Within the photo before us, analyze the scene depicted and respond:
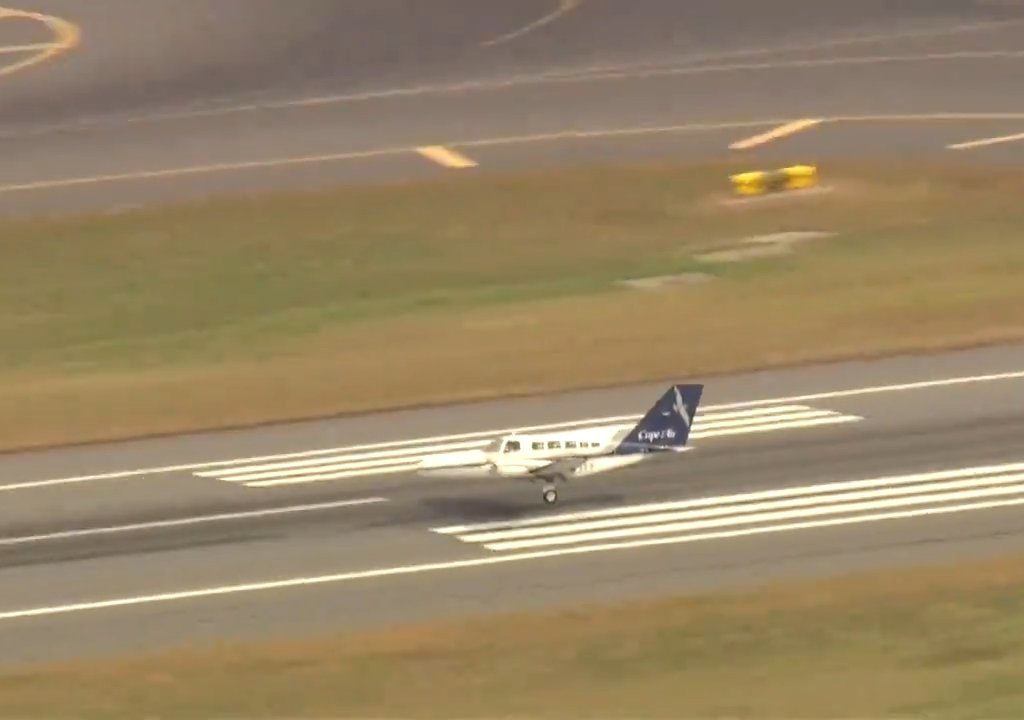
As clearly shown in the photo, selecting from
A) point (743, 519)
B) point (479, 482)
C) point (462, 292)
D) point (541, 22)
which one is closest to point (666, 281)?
point (462, 292)

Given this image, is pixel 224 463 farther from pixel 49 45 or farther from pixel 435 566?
pixel 49 45

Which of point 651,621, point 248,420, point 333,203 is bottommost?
point 651,621

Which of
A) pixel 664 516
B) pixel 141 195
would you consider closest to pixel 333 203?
pixel 141 195

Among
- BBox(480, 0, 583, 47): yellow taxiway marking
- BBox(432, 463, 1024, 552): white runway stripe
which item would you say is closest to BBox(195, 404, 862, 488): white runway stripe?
BBox(432, 463, 1024, 552): white runway stripe

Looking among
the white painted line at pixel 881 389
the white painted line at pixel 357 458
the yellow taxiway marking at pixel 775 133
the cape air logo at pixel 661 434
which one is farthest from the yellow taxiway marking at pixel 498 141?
the cape air logo at pixel 661 434

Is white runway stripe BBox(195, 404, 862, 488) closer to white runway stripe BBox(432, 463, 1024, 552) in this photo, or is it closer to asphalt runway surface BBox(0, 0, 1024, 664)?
asphalt runway surface BBox(0, 0, 1024, 664)

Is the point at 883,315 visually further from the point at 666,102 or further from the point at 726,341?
the point at 666,102
